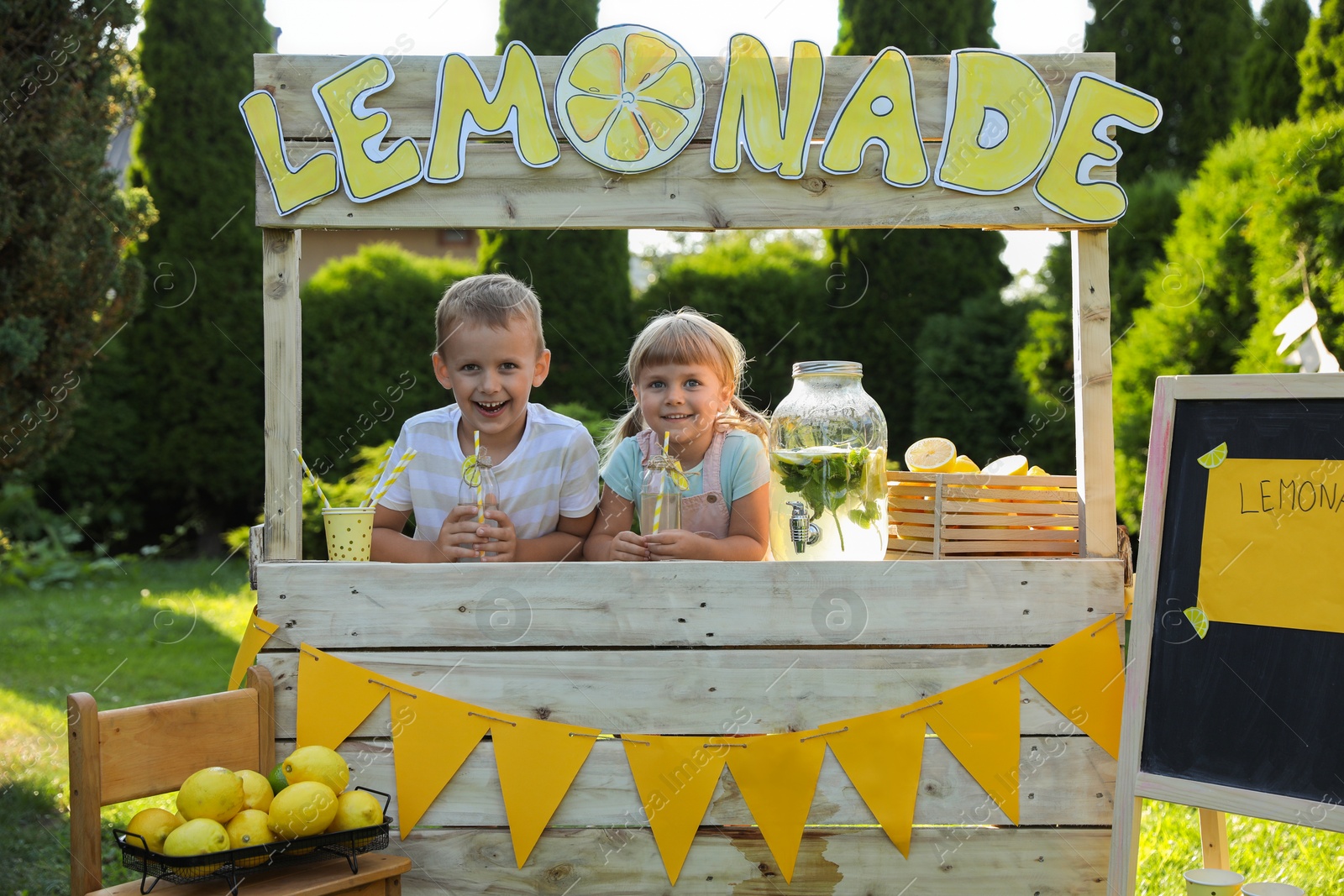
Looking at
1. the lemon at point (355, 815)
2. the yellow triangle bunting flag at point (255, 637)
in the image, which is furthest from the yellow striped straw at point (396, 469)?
the lemon at point (355, 815)

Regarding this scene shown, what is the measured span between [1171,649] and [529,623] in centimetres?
133

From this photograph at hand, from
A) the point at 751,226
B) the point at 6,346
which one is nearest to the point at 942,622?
the point at 751,226

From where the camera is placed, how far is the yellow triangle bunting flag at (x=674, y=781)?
7.17 feet

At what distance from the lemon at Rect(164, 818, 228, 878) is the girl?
37.9 inches

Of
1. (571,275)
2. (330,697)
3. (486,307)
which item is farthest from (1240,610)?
(571,275)

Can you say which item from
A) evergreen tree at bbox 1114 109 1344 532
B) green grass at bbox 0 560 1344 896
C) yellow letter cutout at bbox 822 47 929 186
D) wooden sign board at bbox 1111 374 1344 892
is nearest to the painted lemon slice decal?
yellow letter cutout at bbox 822 47 929 186

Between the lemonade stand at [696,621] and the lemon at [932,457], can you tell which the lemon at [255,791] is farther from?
the lemon at [932,457]

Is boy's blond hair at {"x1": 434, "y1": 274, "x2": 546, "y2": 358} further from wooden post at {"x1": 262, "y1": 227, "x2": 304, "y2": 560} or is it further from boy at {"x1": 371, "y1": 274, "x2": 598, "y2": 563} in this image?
wooden post at {"x1": 262, "y1": 227, "x2": 304, "y2": 560}

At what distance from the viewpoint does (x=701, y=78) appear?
2232 millimetres

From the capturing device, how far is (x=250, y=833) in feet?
6.01

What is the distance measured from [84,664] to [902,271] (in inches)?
256

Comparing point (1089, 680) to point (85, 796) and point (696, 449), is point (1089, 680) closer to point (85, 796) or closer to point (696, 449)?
point (696, 449)

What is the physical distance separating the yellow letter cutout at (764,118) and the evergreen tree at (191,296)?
7.56 metres

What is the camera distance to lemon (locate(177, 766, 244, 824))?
1845 mm
